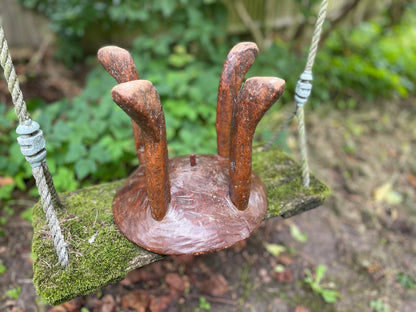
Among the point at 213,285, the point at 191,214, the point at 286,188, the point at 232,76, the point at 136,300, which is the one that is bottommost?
the point at 213,285

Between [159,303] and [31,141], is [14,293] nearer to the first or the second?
[159,303]

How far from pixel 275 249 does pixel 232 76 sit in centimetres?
170

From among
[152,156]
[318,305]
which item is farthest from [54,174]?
[318,305]

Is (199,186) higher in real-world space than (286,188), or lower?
higher

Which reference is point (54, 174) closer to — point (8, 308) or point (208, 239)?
point (8, 308)

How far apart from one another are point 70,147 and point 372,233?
8.99ft

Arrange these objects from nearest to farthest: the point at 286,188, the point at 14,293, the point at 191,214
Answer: the point at 191,214, the point at 286,188, the point at 14,293

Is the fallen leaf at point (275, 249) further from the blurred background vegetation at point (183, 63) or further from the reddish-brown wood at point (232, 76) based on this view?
the reddish-brown wood at point (232, 76)

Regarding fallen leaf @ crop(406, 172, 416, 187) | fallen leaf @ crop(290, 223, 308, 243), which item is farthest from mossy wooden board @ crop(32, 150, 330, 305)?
fallen leaf @ crop(406, 172, 416, 187)

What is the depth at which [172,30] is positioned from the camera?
126 inches

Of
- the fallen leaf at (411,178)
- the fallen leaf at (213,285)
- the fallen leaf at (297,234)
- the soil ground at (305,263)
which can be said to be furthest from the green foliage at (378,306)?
the fallen leaf at (411,178)

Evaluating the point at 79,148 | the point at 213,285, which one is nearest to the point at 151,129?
the point at 79,148

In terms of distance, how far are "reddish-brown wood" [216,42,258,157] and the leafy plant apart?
154 centimetres

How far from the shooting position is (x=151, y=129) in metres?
1.04
